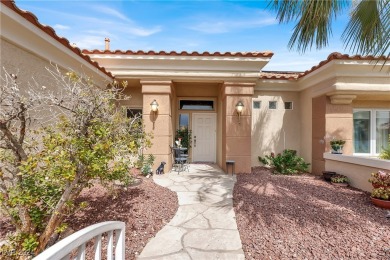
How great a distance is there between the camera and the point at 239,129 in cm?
653

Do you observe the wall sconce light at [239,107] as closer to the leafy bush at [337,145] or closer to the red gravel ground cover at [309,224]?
the red gravel ground cover at [309,224]

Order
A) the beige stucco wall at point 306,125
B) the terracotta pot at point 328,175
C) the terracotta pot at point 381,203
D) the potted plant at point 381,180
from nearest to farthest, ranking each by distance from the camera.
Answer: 1. the terracotta pot at point 381,203
2. the potted plant at point 381,180
3. the terracotta pot at point 328,175
4. the beige stucco wall at point 306,125

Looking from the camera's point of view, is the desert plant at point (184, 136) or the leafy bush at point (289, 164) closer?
the leafy bush at point (289, 164)

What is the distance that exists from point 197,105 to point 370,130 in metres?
6.80

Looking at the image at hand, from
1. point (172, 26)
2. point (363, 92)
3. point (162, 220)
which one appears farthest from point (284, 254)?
point (172, 26)

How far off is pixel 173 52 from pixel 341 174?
6.60m

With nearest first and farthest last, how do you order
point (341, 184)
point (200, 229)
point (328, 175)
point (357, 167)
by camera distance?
1. point (200, 229)
2. point (357, 167)
3. point (341, 184)
4. point (328, 175)

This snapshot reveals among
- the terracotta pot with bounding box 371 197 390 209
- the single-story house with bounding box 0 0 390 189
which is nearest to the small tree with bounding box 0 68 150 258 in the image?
the single-story house with bounding box 0 0 390 189

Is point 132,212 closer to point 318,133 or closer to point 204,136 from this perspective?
point 204,136

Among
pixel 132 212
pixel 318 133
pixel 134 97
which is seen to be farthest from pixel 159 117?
pixel 318 133

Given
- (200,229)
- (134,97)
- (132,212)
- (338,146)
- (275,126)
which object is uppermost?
(134,97)

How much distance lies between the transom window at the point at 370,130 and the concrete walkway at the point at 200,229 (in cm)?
563

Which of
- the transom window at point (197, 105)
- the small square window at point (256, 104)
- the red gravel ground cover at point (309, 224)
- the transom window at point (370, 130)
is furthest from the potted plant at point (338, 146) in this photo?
the transom window at point (197, 105)

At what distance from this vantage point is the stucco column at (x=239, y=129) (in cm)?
652
